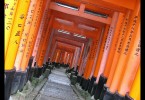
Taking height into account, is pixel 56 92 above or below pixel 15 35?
below

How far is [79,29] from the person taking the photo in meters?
20.5

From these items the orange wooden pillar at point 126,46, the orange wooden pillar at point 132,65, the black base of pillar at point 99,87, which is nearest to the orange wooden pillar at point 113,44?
the black base of pillar at point 99,87

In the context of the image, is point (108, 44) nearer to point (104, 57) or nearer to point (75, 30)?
point (104, 57)

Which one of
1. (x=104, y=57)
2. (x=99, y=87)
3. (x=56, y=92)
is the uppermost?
(x=104, y=57)

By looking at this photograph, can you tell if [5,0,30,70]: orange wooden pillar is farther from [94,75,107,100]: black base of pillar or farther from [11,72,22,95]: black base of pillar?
[94,75,107,100]: black base of pillar

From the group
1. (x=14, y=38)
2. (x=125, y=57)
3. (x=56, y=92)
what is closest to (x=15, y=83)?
(x=14, y=38)

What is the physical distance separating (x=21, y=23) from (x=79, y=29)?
1391 centimetres

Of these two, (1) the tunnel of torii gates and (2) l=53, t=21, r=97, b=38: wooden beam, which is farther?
(2) l=53, t=21, r=97, b=38: wooden beam

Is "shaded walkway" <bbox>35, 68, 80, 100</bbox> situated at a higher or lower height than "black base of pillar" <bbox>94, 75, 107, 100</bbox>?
lower

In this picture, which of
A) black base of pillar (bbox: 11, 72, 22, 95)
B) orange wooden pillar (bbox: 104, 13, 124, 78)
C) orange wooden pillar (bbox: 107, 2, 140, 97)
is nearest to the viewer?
black base of pillar (bbox: 11, 72, 22, 95)

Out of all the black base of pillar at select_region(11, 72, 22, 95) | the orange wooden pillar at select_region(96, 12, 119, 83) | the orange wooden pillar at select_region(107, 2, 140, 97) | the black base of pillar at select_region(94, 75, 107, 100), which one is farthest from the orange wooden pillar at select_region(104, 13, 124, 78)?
the black base of pillar at select_region(11, 72, 22, 95)

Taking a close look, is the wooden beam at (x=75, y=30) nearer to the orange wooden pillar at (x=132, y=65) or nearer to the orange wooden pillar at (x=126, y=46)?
the orange wooden pillar at (x=126, y=46)

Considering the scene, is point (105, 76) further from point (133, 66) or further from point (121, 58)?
point (133, 66)

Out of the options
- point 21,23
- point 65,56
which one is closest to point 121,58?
point 21,23
